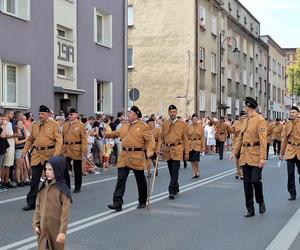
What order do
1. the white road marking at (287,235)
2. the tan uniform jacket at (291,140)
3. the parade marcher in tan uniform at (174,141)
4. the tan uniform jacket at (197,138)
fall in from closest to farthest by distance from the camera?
the white road marking at (287,235)
the tan uniform jacket at (291,140)
the parade marcher in tan uniform at (174,141)
the tan uniform jacket at (197,138)

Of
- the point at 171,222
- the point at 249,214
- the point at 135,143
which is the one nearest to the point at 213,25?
the point at 135,143

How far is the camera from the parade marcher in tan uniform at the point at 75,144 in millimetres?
12742

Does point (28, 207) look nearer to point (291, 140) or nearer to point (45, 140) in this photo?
point (45, 140)

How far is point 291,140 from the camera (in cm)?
1193

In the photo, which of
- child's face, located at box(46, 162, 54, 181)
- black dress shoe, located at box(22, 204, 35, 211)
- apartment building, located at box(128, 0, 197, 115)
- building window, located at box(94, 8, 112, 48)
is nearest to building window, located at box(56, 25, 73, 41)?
building window, located at box(94, 8, 112, 48)

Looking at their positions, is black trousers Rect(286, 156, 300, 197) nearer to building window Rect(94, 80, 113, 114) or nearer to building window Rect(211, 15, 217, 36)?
building window Rect(94, 80, 113, 114)

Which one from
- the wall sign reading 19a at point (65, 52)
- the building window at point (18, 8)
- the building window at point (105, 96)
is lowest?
the building window at point (105, 96)

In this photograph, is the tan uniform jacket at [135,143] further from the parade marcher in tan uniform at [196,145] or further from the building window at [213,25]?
the building window at [213,25]

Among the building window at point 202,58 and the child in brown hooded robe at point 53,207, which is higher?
the building window at point 202,58

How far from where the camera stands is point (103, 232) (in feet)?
27.5

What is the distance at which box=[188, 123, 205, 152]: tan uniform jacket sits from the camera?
17.1 metres

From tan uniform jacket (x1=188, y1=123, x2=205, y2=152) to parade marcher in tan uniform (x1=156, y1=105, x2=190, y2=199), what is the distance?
4510 mm

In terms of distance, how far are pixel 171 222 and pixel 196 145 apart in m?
8.09

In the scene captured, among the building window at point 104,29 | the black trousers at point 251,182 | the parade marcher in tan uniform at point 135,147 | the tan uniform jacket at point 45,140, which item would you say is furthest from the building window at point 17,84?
the black trousers at point 251,182
